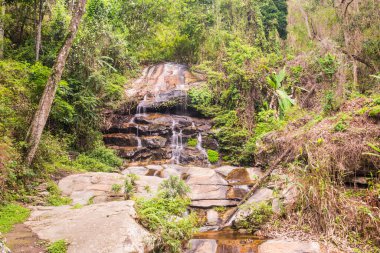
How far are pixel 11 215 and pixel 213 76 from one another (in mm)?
12061

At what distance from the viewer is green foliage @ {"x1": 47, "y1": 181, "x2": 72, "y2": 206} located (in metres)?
7.52

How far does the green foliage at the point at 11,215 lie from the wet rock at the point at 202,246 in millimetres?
3365

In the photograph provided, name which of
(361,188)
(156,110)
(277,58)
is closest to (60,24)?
(156,110)

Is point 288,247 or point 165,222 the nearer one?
point 165,222

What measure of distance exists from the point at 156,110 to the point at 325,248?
11864 mm

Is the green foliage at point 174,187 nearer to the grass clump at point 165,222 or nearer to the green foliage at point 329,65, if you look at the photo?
the grass clump at point 165,222

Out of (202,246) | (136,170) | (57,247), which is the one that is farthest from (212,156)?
(57,247)

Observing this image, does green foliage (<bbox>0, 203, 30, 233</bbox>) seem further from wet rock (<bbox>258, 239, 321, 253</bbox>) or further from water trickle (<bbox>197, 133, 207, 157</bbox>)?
water trickle (<bbox>197, 133, 207, 157</bbox>)

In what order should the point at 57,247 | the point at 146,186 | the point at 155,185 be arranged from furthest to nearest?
the point at 155,185 → the point at 146,186 → the point at 57,247

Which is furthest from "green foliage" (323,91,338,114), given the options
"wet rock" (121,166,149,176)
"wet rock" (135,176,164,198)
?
"wet rock" (121,166,149,176)

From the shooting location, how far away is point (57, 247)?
4.39 m

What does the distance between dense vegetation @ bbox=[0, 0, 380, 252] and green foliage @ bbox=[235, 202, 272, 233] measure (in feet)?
3.31

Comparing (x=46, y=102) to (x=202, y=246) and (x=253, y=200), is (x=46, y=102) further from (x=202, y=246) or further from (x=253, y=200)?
(x=253, y=200)

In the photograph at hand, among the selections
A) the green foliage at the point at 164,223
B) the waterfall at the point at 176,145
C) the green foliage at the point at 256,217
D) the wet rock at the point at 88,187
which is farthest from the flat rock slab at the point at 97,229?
the waterfall at the point at 176,145
